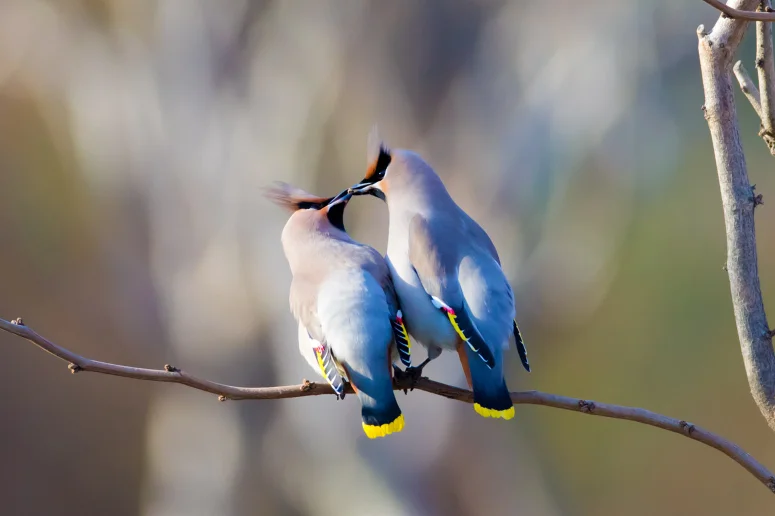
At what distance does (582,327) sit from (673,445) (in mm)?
583

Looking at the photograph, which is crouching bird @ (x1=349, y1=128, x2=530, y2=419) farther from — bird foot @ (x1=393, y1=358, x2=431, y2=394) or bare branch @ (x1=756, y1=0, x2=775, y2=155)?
bare branch @ (x1=756, y1=0, x2=775, y2=155)

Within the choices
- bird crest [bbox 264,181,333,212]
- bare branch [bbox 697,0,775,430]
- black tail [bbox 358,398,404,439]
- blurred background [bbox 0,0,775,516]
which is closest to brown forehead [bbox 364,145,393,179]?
bird crest [bbox 264,181,333,212]

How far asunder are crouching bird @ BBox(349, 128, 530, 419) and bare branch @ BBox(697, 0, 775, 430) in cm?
41

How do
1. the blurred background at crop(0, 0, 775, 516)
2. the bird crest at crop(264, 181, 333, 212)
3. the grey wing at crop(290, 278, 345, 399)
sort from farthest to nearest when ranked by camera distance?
1. the blurred background at crop(0, 0, 775, 516)
2. the bird crest at crop(264, 181, 333, 212)
3. the grey wing at crop(290, 278, 345, 399)

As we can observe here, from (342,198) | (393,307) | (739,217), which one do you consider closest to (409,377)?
(393,307)

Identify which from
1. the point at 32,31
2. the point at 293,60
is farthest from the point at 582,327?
the point at 32,31

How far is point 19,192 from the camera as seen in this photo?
390cm

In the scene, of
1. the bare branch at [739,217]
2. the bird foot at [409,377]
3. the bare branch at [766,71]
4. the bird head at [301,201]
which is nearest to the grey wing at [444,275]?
the bird foot at [409,377]

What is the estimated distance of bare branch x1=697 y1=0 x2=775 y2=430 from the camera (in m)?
1.36

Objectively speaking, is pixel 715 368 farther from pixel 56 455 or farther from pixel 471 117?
pixel 56 455

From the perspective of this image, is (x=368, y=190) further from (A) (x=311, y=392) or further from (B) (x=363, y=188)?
(A) (x=311, y=392)

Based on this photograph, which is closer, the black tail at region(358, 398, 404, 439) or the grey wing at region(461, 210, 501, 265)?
the black tail at region(358, 398, 404, 439)

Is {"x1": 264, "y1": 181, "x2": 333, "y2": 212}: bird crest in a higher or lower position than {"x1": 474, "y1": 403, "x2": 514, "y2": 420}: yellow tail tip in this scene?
higher

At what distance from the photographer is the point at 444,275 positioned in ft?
5.47
